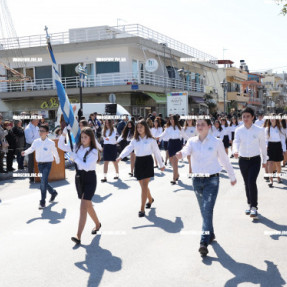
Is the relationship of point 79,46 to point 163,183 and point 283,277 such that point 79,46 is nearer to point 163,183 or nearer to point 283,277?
point 163,183

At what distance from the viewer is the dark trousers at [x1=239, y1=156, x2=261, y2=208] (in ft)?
23.0

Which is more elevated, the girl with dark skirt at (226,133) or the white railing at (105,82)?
the white railing at (105,82)

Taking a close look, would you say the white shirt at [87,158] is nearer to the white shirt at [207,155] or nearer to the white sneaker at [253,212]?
the white shirt at [207,155]

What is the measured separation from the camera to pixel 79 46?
103ft

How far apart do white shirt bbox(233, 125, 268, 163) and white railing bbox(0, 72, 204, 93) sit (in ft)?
73.5

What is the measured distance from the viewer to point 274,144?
9.88 meters

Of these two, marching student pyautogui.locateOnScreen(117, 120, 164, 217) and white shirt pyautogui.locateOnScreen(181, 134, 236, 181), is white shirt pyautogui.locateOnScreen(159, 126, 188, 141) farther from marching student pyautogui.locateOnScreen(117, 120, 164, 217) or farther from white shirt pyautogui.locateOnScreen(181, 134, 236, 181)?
white shirt pyautogui.locateOnScreen(181, 134, 236, 181)

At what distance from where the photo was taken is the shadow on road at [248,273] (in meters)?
4.29

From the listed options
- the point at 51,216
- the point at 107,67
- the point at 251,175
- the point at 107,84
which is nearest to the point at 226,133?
the point at 251,175

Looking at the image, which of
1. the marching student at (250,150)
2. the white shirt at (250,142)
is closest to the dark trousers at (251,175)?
the marching student at (250,150)

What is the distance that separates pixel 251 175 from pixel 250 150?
0.44 metres

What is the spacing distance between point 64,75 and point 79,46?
2.91m

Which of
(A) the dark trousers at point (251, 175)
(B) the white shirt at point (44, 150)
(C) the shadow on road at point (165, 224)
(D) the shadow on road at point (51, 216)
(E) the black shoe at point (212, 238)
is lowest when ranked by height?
(D) the shadow on road at point (51, 216)

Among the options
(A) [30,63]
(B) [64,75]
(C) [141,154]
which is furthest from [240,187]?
(A) [30,63]
